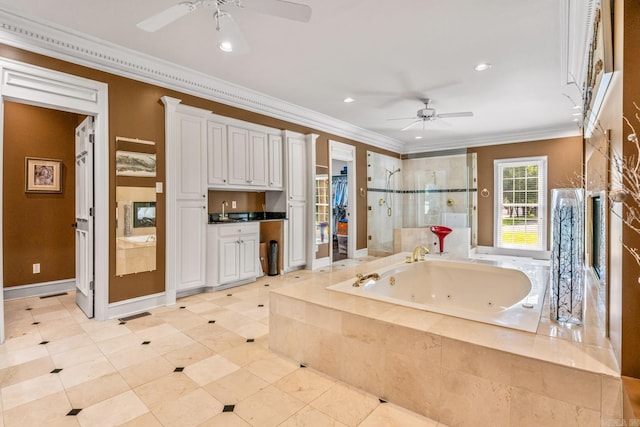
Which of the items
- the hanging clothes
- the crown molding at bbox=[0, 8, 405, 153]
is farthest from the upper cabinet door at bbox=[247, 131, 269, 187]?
the hanging clothes

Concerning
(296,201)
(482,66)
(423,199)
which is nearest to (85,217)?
(296,201)

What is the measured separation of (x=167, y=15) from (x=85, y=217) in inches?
91.6

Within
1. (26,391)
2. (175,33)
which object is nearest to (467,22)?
(175,33)

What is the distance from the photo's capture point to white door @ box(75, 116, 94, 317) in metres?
3.21

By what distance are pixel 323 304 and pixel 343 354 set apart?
13.5 inches

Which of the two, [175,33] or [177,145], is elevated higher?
[175,33]

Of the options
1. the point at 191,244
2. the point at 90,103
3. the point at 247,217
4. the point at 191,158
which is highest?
the point at 90,103

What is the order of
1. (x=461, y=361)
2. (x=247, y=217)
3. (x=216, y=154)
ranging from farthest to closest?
(x=247, y=217) < (x=216, y=154) < (x=461, y=361)

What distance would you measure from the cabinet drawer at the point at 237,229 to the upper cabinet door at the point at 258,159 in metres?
0.63

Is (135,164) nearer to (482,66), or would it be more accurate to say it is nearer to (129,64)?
(129,64)

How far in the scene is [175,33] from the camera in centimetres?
292

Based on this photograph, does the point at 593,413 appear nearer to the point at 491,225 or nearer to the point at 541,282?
the point at 541,282

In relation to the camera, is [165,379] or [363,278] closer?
[165,379]

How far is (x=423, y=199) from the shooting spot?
741 cm
